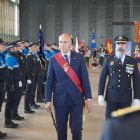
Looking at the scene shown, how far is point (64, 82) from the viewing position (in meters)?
3.31

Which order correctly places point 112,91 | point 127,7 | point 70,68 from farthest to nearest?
point 127,7 < point 112,91 < point 70,68

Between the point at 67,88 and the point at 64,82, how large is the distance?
8 cm

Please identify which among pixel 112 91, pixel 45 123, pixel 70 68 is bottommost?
pixel 45 123

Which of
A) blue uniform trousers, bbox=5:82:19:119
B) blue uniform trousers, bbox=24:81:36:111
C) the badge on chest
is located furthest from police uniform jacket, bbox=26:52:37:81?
the badge on chest

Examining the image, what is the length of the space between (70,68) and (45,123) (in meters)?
2.47

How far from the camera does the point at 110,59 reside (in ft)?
12.8

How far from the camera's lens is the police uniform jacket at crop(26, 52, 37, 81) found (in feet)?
21.3

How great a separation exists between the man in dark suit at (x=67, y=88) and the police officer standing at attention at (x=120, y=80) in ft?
1.84

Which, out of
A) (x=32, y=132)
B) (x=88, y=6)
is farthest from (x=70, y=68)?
(x=88, y=6)

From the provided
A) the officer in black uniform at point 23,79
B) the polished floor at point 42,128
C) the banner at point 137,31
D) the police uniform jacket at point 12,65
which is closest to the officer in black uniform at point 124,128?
the polished floor at point 42,128

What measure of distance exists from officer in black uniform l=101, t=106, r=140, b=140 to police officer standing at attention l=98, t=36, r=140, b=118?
3077 mm

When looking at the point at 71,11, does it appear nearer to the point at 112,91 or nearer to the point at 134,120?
the point at 112,91

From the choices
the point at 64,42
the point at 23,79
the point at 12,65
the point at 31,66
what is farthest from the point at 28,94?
the point at 64,42

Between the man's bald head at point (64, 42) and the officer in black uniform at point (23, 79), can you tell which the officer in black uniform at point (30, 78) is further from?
the man's bald head at point (64, 42)
